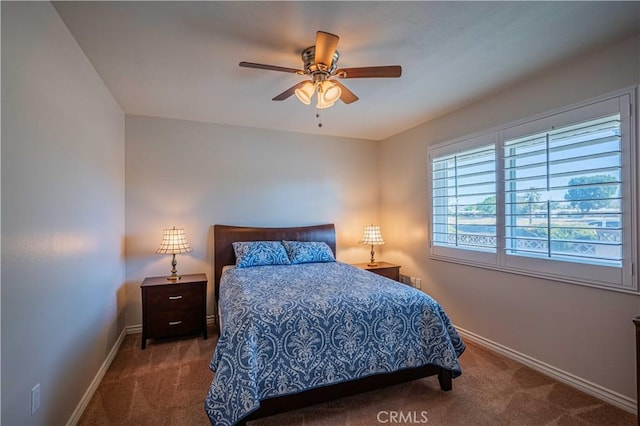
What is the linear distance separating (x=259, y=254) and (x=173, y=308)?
1.04m

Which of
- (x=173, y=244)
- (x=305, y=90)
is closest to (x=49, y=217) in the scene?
(x=173, y=244)

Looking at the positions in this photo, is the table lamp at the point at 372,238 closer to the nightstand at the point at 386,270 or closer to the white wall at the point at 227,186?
the nightstand at the point at 386,270

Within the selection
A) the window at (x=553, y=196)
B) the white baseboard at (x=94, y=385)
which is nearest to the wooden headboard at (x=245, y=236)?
the white baseboard at (x=94, y=385)

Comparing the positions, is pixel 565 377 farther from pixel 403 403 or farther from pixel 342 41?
pixel 342 41

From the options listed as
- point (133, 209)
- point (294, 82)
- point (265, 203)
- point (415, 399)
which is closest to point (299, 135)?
point (265, 203)

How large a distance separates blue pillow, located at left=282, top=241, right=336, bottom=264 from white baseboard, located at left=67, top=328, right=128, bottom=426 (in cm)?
194

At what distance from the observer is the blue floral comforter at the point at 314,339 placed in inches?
67.9

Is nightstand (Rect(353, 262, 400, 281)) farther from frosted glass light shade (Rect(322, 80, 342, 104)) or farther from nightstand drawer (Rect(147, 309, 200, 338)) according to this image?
frosted glass light shade (Rect(322, 80, 342, 104))

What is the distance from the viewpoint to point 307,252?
11.8ft

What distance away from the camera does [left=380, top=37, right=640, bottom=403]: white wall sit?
2.06 meters

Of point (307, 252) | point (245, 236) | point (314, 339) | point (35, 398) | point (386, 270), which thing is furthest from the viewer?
point (386, 270)

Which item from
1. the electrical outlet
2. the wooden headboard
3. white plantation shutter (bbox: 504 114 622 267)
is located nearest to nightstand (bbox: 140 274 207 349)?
the wooden headboard

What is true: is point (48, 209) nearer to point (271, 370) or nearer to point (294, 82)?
point (271, 370)

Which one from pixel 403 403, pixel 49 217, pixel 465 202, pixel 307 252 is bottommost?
pixel 403 403
